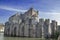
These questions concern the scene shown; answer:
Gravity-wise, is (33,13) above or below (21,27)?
above

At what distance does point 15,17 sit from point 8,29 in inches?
37.5

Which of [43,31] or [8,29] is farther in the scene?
[8,29]

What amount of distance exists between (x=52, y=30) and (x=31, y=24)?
4.05 feet

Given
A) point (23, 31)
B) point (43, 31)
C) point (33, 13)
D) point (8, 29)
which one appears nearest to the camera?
point (43, 31)

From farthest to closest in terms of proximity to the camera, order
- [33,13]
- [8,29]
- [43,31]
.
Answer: [33,13] → [8,29] → [43,31]

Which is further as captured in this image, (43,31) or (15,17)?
(15,17)

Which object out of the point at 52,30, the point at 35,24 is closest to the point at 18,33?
the point at 35,24

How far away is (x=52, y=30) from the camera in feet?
38.9

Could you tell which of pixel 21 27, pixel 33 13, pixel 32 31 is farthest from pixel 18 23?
pixel 33 13

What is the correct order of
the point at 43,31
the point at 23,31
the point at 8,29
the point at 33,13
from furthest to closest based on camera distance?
the point at 33,13 < the point at 8,29 < the point at 23,31 < the point at 43,31

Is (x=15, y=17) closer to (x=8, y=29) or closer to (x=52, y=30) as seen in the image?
(x=8, y=29)

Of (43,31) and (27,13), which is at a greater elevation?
(27,13)

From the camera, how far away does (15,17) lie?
13805 mm

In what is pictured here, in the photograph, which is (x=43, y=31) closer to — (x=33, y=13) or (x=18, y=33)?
(x=18, y=33)
